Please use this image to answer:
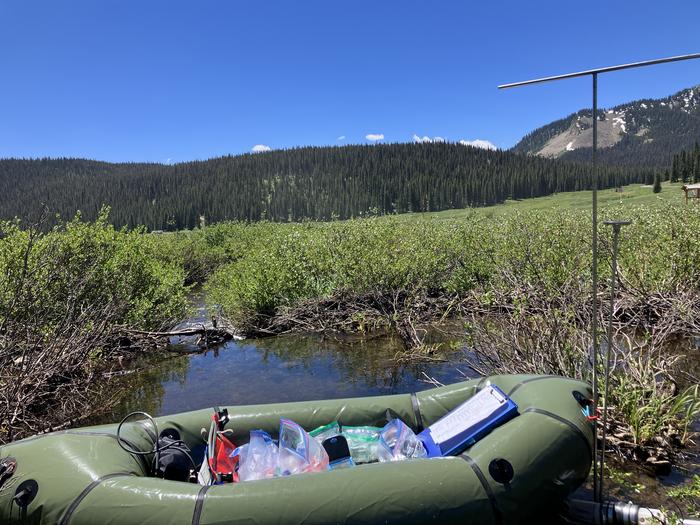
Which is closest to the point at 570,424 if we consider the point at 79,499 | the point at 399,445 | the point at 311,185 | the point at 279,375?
the point at 399,445

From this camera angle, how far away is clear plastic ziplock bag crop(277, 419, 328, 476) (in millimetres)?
4051

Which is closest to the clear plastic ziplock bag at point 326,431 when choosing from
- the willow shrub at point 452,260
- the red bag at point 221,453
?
the red bag at point 221,453

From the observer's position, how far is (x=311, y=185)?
4700 inches

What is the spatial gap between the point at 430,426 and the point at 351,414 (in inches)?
31.5

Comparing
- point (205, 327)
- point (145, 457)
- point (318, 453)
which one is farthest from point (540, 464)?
point (205, 327)

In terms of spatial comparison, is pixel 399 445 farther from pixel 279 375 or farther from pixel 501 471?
pixel 279 375

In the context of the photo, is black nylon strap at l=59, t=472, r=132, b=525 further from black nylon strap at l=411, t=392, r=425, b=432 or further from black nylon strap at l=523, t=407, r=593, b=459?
black nylon strap at l=523, t=407, r=593, b=459

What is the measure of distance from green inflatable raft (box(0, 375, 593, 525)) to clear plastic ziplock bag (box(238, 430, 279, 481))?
58 centimetres

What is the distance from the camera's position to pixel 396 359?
10.1 meters

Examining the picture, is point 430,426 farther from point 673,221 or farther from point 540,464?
point 673,221

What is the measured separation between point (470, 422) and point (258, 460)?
6.09ft

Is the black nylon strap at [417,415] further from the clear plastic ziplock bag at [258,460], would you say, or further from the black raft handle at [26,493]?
the black raft handle at [26,493]

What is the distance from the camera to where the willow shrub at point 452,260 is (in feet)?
34.3

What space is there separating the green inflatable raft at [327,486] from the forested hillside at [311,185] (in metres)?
96.7
